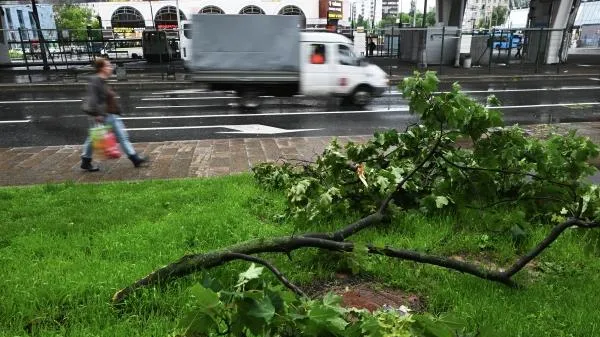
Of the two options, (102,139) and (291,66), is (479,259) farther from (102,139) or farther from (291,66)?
(291,66)

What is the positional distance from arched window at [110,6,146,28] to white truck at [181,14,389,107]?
174 feet

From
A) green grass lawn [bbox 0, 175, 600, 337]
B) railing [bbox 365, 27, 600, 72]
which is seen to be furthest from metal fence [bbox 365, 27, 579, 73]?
green grass lawn [bbox 0, 175, 600, 337]

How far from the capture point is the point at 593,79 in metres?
22.3

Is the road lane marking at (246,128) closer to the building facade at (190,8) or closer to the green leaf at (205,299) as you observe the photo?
the green leaf at (205,299)

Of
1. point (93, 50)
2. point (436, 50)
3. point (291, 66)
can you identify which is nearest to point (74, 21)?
point (93, 50)

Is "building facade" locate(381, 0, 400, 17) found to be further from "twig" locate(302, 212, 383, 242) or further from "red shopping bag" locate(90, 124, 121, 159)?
"twig" locate(302, 212, 383, 242)

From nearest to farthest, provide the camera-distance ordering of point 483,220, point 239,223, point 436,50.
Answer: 1. point 483,220
2. point 239,223
3. point 436,50

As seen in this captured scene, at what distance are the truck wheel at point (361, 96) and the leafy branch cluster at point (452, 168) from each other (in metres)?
9.89

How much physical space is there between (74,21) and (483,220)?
60322mm

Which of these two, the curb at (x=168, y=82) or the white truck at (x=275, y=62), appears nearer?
the white truck at (x=275, y=62)

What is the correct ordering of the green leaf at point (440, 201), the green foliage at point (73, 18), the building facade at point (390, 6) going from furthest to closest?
1. the building facade at point (390, 6)
2. the green foliage at point (73, 18)
3. the green leaf at point (440, 201)

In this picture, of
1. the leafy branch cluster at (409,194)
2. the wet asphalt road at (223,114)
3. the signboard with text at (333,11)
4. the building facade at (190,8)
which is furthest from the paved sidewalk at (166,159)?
the building facade at (190,8)

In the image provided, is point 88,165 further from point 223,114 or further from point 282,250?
point 223,114

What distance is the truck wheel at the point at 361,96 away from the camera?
1484 centimetres
